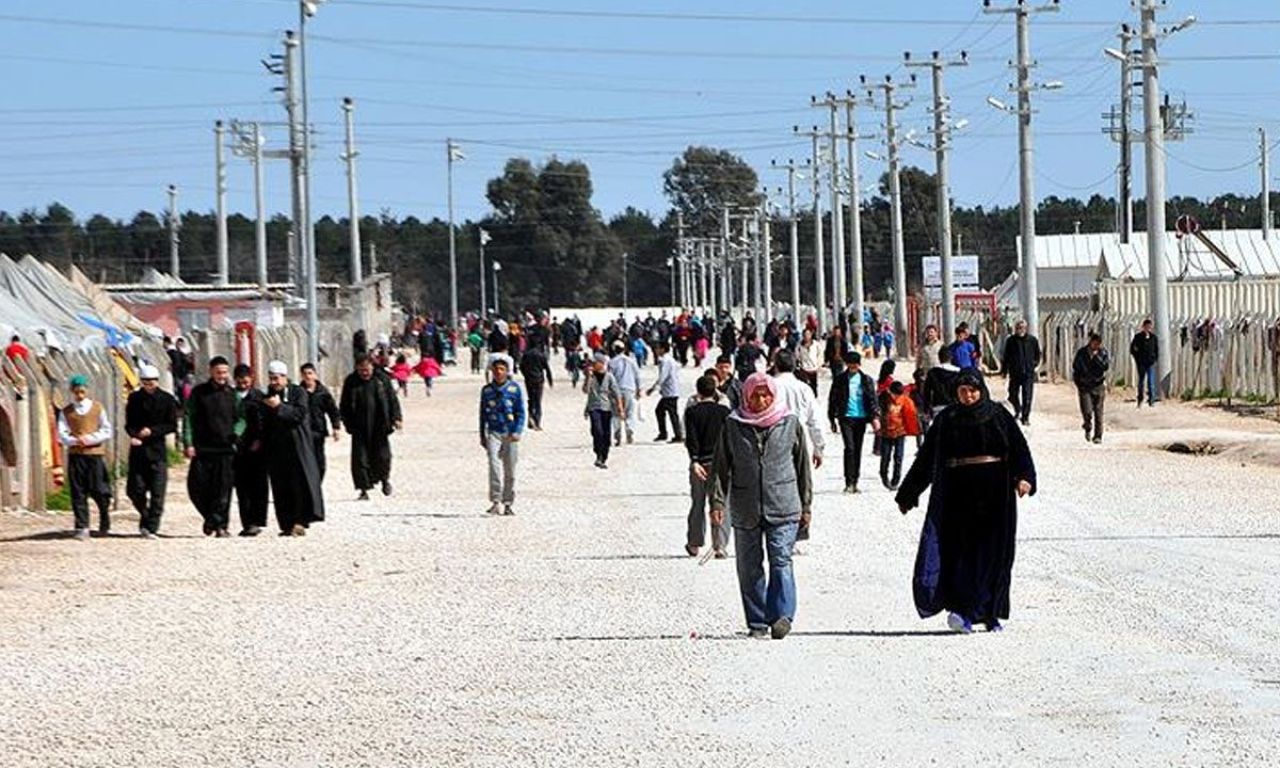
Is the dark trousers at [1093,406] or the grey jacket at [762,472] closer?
the grey jacket at [762,472]

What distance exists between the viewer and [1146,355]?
43.0 m

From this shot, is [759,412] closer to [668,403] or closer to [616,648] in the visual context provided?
[616,648]

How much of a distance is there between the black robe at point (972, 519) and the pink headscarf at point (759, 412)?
3.32ft

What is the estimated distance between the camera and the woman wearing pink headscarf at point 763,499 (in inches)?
571

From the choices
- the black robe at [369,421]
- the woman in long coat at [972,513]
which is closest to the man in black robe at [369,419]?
the black robe at [369,421]

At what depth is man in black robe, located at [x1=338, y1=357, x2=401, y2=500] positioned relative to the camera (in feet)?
89.6

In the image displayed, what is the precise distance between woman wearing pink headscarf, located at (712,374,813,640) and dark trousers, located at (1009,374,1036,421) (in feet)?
76.0

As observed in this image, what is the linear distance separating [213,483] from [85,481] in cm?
121

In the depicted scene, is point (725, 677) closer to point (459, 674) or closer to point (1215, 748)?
point (459, 674)

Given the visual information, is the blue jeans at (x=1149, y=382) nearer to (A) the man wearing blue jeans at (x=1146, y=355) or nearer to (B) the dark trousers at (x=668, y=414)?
(A) the man wearing blue jeans at (x=1146, y=355)

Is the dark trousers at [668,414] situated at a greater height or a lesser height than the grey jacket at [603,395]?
lesser

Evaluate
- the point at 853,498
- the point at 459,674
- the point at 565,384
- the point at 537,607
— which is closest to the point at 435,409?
the point at 565,384

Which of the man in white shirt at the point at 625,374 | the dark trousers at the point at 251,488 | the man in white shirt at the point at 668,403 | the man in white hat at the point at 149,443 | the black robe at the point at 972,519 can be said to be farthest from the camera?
the man in white shirt at the point at 668,403

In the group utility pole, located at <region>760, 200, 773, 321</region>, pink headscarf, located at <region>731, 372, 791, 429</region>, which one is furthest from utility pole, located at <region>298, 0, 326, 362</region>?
utility pole, located at <region>760, 200, 773, 321</region>
